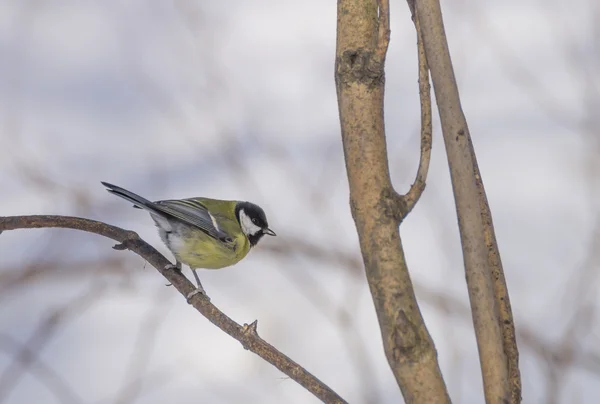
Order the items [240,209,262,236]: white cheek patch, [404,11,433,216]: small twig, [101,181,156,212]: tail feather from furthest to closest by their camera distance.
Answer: [240,209,262,236]: white cheek patch → [101,181,156,212]: tail feather → [404,11,433,216]: small twig

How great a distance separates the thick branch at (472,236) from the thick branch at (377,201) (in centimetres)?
4

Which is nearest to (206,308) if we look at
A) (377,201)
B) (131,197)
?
(377,201)

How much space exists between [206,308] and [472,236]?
37 cm

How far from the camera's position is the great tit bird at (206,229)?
2049 millimetres

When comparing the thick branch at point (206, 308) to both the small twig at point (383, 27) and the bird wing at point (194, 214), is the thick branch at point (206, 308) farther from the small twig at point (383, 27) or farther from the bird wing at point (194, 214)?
the bird wing at point (194, 214)

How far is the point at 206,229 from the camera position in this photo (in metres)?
2.11

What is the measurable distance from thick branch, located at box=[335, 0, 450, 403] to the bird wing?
4.57ft

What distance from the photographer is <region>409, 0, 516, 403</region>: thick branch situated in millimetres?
568

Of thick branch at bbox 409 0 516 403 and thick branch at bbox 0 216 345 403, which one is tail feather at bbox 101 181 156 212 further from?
thick branch at bbox 409 0 516 403

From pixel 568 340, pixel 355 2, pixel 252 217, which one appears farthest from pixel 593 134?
pixel 355 2

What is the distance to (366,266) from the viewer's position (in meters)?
0.57

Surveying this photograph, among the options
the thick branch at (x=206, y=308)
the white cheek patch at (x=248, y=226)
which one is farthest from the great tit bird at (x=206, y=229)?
the thick branch at (x=206, y=308)

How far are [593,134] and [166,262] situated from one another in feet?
5.83

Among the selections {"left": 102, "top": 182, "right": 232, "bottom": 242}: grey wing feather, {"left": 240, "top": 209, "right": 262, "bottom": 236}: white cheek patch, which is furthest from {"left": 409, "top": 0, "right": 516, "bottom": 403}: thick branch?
{"left": 240, "top": 209, "right": 262, "bottom": 236}: white cheek patch
